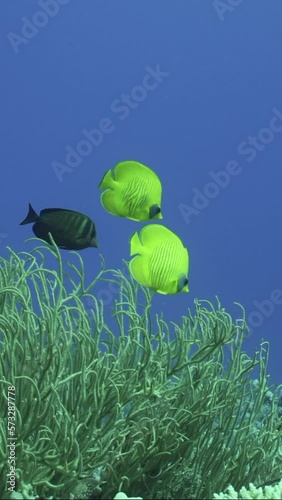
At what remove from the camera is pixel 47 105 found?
12117 mm

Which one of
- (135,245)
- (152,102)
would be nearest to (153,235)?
(135,245)

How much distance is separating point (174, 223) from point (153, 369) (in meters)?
10.3

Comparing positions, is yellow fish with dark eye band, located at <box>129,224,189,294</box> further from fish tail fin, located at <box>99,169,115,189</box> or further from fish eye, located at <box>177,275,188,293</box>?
fish tail fin, located at <box>99,169,115,189</box>

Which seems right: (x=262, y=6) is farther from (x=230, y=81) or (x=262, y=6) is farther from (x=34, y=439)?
(x=34, y=439)

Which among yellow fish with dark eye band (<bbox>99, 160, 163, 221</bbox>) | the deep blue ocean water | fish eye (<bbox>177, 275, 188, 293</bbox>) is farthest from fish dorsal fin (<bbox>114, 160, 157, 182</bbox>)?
the deep blue ocean water

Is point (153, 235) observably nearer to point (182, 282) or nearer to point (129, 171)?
point (182, 282)

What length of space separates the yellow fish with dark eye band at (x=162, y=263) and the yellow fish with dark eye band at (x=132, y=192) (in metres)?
0.37

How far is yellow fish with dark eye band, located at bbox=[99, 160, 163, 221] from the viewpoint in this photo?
11.6 feet

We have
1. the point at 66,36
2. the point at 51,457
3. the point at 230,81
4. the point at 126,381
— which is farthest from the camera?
the point at 230,81

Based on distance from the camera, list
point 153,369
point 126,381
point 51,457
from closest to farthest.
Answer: point 51,457
point 126,381
point 153,369

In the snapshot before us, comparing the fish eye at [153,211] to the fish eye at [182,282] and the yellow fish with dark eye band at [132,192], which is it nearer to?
the yellow fish with dark eye band at [132,192]

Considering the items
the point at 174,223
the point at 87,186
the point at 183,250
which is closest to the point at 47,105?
the point at 87,186

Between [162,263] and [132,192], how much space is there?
20.9 inches

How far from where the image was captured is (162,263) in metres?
3.15
